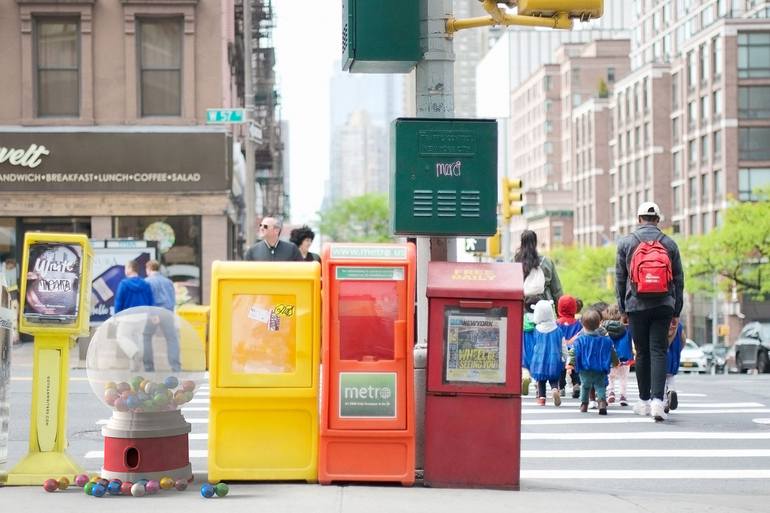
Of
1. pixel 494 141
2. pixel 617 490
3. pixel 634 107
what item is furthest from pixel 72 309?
pixel 634 107

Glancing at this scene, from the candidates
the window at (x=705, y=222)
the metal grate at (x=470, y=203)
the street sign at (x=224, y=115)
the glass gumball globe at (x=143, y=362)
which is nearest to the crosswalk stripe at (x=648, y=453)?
the metal grate at (x=470, y=203)

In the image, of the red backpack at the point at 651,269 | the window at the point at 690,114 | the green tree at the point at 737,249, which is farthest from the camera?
the window at the point at 690,114

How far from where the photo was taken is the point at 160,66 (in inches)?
1126

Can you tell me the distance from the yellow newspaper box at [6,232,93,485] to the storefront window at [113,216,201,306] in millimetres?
20359

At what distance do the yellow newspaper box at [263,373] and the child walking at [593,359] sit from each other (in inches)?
229

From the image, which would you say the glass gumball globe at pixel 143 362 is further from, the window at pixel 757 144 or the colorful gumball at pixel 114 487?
the window at pixel 757 144

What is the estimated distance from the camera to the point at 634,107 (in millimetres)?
117750

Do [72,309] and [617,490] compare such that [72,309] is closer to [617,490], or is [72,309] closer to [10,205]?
[617,490]

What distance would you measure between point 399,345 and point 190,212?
21027mm

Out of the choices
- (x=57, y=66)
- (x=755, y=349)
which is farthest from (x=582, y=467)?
(x=755, y=349)

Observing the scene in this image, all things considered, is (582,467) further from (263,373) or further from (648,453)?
(263,373)

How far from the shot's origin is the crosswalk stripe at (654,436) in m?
11.2

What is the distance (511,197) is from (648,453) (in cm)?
1850

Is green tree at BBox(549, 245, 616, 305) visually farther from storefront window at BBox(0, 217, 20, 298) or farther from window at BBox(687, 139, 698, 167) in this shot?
storefront window at BBox(0, 217, 20, 298)
